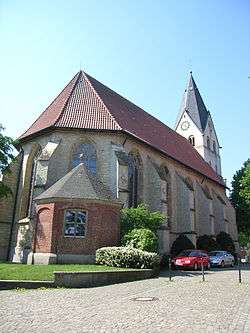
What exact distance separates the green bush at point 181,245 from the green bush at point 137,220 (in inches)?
238

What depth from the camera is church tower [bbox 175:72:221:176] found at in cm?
4284

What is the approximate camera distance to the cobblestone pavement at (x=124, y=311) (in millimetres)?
5926

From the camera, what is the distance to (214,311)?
7309 mm

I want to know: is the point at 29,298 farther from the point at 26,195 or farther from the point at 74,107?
the point at 74,107

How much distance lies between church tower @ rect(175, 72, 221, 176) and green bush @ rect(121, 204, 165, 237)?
80.5ft

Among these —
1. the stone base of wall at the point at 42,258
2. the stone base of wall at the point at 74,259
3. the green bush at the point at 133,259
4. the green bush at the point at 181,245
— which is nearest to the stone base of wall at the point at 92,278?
the green bush at the point at 133,259

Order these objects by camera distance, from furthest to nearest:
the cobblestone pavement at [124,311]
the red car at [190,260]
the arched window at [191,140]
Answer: the arched window at [191,140], the red car at [190,260], the cobblestone pavement at [124,311]

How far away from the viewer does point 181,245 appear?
25406 millimetres

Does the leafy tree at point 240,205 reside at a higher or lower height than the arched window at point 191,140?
lower

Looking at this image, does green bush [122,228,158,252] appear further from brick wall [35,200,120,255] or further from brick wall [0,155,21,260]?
brick wall [0,155,21,260]

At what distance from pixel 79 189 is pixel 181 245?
11241 millimetres

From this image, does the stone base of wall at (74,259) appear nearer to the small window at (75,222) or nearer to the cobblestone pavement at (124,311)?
the small window at (75,222)

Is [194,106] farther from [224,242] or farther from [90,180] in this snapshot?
[90,180]

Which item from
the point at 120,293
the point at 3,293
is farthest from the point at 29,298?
the point at 120,293
